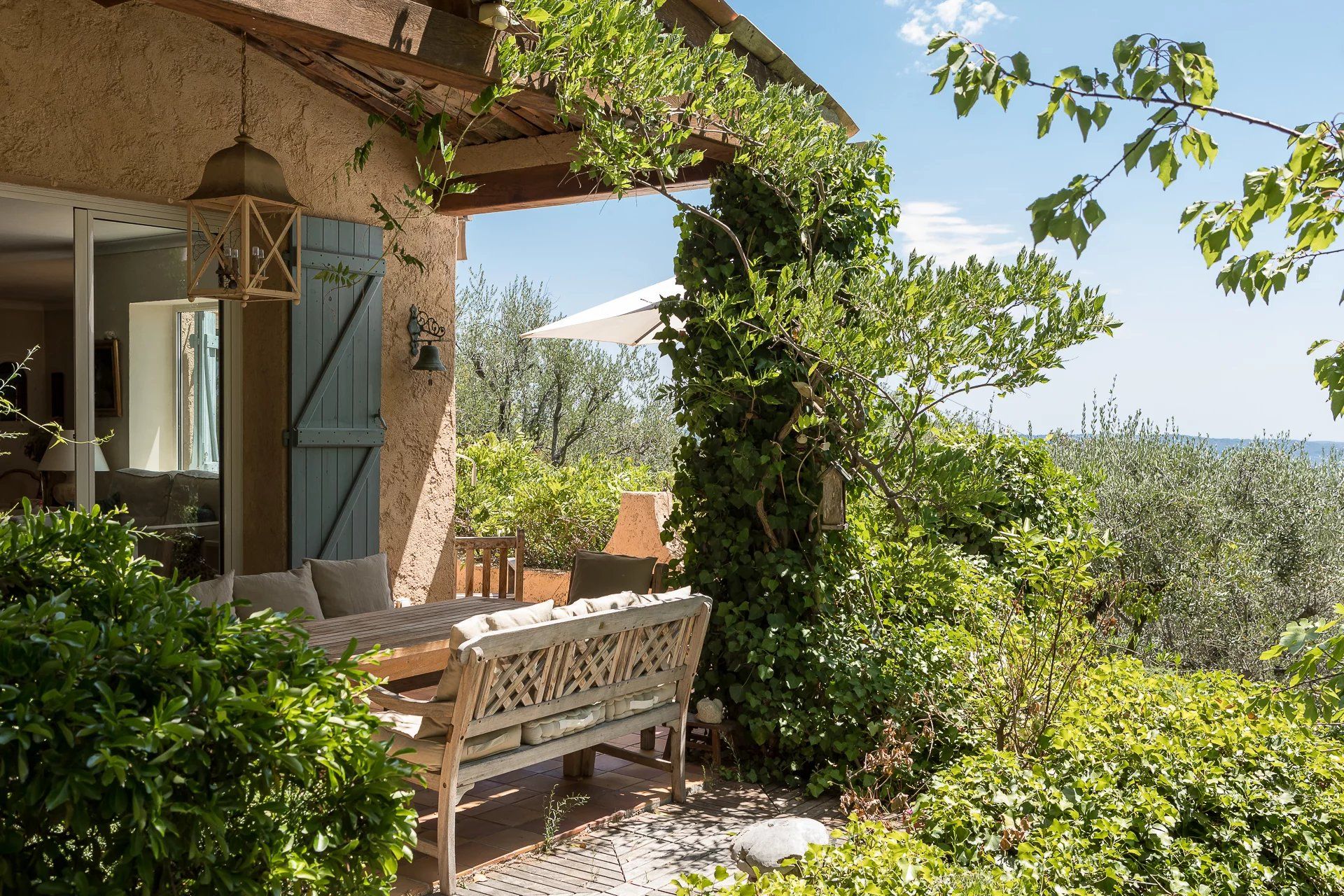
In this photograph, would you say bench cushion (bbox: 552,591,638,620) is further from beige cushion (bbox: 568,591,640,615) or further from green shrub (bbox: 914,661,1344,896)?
green shrub (bbox: 914,661,1344,896)

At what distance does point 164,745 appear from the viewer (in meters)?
1.84

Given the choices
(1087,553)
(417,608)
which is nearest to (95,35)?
(417,608)

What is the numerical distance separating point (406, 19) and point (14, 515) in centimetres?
325

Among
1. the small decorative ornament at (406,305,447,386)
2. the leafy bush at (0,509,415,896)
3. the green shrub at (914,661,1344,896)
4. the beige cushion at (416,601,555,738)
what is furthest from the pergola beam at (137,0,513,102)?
the small decorative ornament at (406,305,447,386)

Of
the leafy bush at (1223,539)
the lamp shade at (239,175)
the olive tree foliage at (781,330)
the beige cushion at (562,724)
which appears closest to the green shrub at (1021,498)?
the leafy bush at (1223,539)

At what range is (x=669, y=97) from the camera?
4.74 m

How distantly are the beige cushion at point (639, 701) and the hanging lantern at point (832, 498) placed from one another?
1.11m

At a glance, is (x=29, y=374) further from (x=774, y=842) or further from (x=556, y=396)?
(x=556, y=396)

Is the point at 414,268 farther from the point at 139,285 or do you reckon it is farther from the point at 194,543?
the point at 194,543

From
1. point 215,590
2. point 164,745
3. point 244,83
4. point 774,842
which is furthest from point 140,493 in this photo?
point 164,745

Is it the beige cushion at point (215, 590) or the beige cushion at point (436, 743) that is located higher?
the beige cushion at point (215, 590)

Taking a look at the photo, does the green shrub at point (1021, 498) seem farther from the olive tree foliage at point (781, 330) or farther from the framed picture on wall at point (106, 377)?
the framed picture on wall at point (106, 377)

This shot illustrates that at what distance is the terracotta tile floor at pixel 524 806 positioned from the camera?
3859 mm

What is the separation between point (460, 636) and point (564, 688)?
0.67 metres
